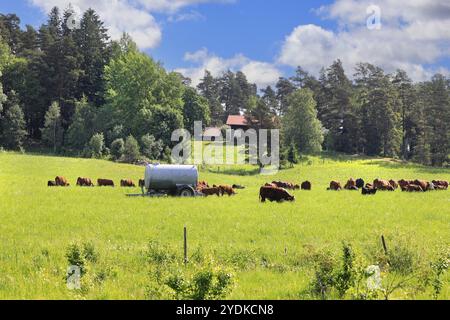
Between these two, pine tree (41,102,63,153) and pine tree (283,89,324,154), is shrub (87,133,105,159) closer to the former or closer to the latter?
pine tree (41,102,63,153)

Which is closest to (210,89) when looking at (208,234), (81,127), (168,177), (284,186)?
(81,127)

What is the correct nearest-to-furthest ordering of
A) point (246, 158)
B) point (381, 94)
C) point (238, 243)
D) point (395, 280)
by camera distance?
point (395, 280), point (238, 243), point (246, 158), point (381, 94)

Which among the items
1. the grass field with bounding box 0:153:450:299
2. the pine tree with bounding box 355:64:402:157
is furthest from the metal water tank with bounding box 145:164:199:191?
the pine tree with bounding box 355:64:402:157

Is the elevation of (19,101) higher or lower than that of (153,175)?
higher

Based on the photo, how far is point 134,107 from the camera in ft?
295

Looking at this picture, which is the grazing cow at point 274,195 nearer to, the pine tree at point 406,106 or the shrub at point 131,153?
the shrub at point 131,153

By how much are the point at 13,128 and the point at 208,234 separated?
7495 cm

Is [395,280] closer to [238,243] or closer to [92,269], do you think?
[238,243]

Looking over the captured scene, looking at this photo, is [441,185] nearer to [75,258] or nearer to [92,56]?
[75,258]

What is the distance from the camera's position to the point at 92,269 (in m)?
13.5

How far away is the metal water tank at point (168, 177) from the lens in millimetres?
33594

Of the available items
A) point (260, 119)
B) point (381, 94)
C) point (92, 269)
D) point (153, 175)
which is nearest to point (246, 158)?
point (260, 119)

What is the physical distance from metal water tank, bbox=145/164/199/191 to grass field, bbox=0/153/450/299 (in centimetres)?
259
